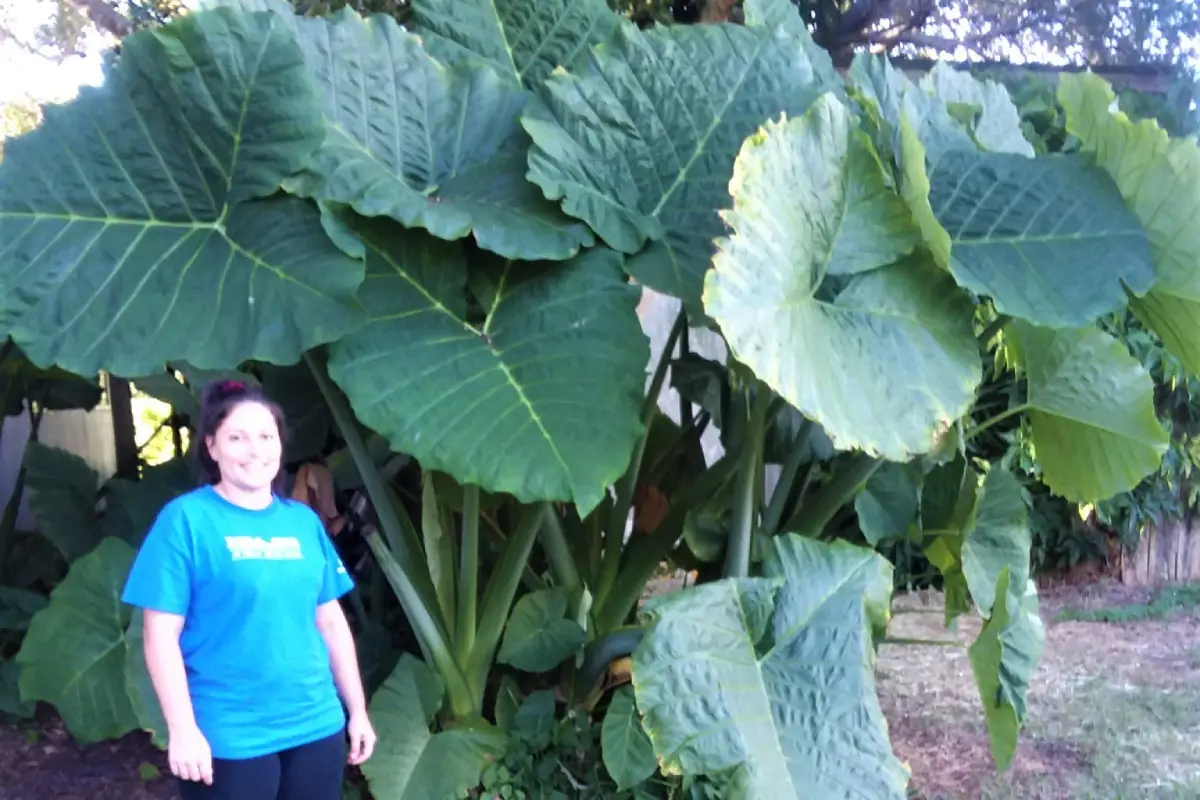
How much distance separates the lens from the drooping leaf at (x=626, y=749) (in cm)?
166

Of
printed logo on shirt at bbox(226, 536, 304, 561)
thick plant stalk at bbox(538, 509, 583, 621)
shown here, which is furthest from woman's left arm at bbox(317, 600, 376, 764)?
thick plant stalk at bbox(538, 509, 583, 621)

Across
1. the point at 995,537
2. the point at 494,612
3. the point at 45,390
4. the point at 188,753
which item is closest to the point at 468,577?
the point at 494,612

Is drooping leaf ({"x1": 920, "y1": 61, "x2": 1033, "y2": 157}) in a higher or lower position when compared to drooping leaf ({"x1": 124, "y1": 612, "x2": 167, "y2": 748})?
higher

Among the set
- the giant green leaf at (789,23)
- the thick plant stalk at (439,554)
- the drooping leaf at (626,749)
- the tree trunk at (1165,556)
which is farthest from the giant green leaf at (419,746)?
the tree trunk at (1165,556)

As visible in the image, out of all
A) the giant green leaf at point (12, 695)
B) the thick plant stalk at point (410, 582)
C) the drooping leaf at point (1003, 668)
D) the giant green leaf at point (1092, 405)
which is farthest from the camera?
the giant green leaf at point (12, 695)

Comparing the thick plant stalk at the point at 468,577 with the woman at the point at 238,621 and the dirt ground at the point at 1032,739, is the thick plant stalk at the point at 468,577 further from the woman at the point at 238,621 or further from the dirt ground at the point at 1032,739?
the dirt ground at the point at 1032,739

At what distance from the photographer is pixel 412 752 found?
177 cm

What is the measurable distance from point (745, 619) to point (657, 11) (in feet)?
8.85

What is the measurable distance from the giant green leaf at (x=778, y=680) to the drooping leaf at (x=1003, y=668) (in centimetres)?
17

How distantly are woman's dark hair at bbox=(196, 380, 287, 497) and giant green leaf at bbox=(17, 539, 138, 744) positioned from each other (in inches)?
28.8

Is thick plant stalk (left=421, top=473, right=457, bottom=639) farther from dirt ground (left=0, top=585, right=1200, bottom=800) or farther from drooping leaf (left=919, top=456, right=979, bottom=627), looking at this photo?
drooping leaf (left=919, top=456, right=979, bottom=627)

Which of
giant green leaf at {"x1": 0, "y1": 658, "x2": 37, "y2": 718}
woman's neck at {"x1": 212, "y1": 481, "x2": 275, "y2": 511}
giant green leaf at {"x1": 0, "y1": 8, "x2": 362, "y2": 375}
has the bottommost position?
giant green leaf at {"x1": 0, "y1": 658, "x2": 37, "y2": 718}

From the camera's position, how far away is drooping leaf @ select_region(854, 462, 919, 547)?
6.79 ft

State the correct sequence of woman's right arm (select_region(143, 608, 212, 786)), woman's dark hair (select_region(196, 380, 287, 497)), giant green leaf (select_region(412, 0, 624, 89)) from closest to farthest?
woman's right arm (select_region(143, 608, 212, 786))
woman's dark hair (select_region(196, 380, 287, 497))
giant green leaf (select_region(412, 0, 624, 89))
